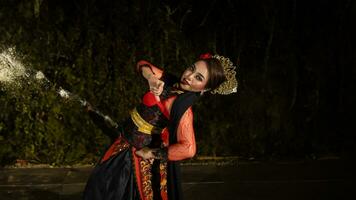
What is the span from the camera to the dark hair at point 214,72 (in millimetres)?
3184

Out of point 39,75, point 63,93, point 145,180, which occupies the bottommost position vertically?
point 145,180

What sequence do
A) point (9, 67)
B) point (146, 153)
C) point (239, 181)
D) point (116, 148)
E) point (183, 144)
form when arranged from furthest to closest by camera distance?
1. point (9, 67)
2. point (239, 181)
3. point (116, 148)
4. point (146, 153)
5. point (183, 144)

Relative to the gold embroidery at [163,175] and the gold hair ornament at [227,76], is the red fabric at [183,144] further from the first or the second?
the gold hair ornament at [227,76]

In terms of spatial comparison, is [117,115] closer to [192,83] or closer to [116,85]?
[116,85]

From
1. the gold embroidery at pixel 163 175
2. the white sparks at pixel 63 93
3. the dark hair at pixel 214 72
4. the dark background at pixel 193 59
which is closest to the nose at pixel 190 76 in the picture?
the dark hair at pixel 214 72

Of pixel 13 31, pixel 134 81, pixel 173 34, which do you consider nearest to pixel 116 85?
pixel 134 81

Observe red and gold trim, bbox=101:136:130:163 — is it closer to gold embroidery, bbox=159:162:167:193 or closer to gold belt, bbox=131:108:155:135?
gold belt, bbox=131:108:155:135

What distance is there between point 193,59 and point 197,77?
304 cm

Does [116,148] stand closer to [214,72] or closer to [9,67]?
[214,72]

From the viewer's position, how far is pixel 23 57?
19.2 ft

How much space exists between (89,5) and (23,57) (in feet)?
3.12

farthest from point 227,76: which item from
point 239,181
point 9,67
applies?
point 9,67

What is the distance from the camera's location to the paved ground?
17.3 ft

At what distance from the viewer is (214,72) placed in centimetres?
319
